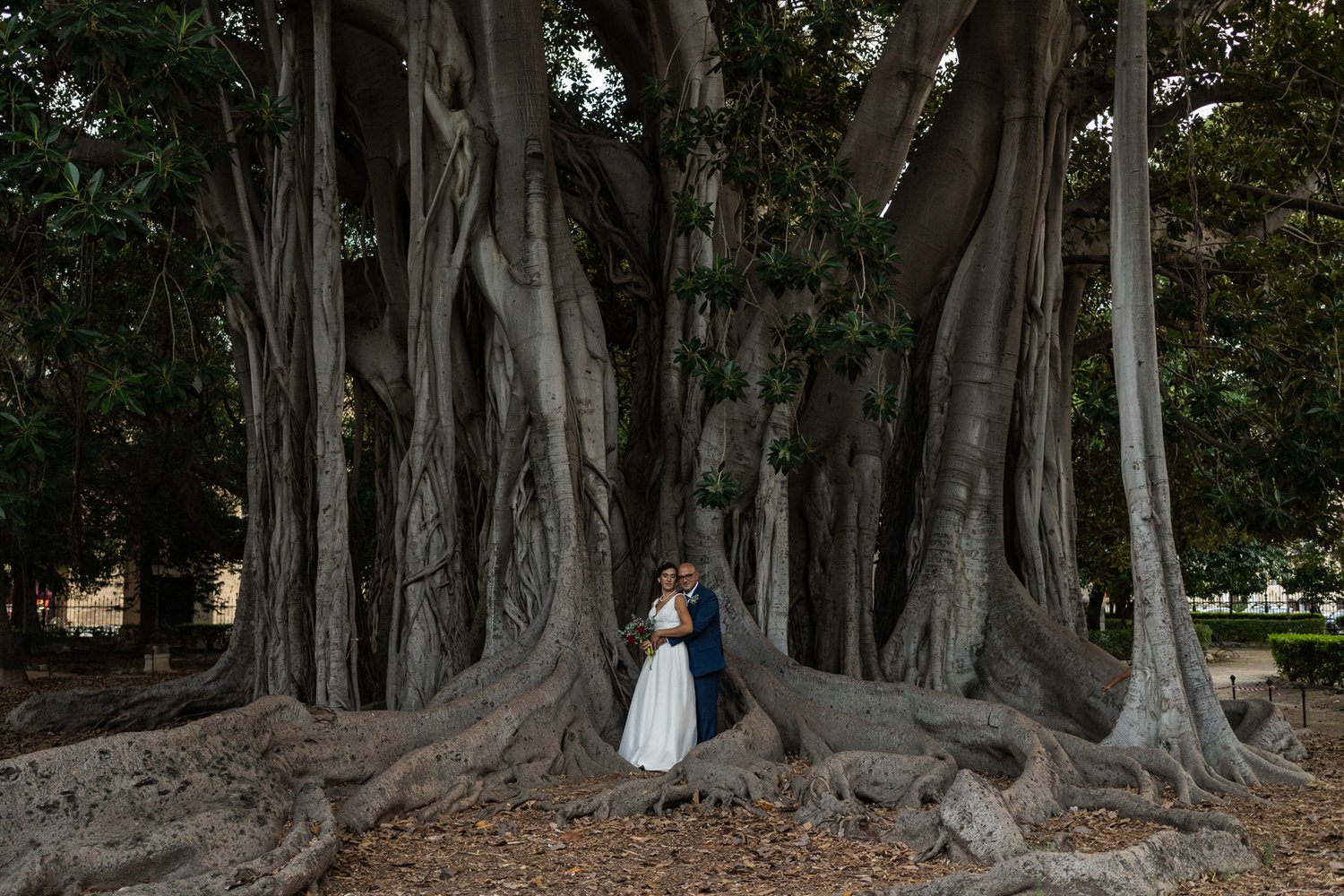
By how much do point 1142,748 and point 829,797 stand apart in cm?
179

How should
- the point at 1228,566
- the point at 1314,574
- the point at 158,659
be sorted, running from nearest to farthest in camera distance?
the point at 158,659, the point at 1228,566, the point at 1314,574

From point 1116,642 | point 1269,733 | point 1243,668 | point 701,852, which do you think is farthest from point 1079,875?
point 1243,668

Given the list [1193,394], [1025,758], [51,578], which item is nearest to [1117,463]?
[1193,394]

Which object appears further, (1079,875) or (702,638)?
(702,638)

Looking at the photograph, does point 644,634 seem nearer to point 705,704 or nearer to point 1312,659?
point 705,704

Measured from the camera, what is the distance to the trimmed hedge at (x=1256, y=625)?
24812mm

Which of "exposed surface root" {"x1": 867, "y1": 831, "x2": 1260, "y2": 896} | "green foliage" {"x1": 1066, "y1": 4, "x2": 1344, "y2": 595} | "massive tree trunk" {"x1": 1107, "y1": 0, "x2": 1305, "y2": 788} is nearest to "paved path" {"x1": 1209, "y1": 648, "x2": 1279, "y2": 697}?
"green foliage" {"x1": 1066, "y1": 4, "x2": 1344, "y2": 595}

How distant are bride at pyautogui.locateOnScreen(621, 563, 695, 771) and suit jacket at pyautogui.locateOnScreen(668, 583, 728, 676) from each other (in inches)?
1.9

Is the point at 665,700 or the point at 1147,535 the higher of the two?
the point at 1147,535

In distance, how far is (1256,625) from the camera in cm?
2580

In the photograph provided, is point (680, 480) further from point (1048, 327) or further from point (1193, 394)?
point (1193, 394)

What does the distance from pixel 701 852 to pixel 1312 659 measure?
37.0 feet

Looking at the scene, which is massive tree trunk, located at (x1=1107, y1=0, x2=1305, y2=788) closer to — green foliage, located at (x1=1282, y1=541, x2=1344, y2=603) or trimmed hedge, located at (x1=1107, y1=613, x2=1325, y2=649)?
trimmed hedge, located at (x1=1107, y1=613, x2=1325, y2=649)

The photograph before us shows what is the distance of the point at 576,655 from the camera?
6707 mm
